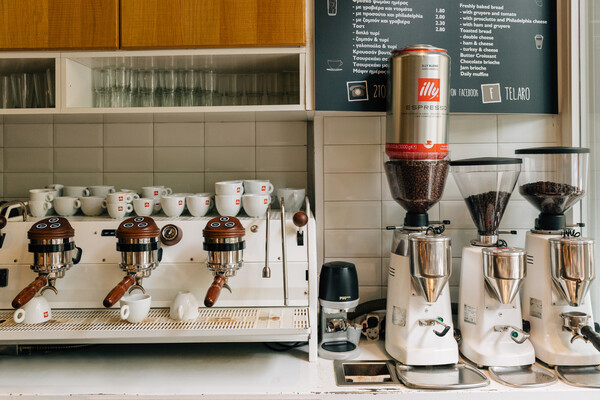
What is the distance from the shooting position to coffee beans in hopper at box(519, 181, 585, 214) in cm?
145

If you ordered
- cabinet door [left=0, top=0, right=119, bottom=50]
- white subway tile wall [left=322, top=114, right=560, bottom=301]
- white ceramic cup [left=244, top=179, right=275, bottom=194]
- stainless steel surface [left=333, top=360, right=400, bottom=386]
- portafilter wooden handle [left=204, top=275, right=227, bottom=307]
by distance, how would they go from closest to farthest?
portafilter wooden handle [left=204, top=275, right=227, bottom=307]
stainless steel surface [left=333, top=360, right=400, bottom=386]
cabinet door [left=0, top=0, right=119, bottom=50]
white ceramic cup [left=244, top=179, right=275, bottom=194]
white subway tile wall [left=322, top=114, right=560, bottom=301]

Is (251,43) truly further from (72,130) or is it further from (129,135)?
(72,130)

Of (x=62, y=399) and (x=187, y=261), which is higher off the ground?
(x=187, y=261)

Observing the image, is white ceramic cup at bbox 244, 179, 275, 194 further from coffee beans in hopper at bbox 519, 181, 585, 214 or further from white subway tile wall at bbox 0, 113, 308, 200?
coffee beans in hopper at bbox 519, 181, 585, 214

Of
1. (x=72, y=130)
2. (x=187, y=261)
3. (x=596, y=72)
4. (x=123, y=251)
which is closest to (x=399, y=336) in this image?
(x=187, y=261)

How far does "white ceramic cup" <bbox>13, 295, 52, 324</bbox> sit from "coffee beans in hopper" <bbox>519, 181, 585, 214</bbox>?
1.46 m

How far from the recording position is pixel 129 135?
1.96 metres

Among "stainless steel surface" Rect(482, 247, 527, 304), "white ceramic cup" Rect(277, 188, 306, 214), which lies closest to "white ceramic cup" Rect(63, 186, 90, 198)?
"white ceramic cup" Rect(277, 188, 306, 214)

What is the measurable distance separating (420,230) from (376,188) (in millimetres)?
361

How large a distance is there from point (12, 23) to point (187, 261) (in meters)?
0.94

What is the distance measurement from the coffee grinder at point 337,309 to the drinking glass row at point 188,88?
634mm

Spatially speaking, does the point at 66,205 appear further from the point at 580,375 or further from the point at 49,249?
the point at 580,375

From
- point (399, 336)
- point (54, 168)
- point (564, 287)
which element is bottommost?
point (399, 336)

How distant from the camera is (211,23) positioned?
153 centimetres
